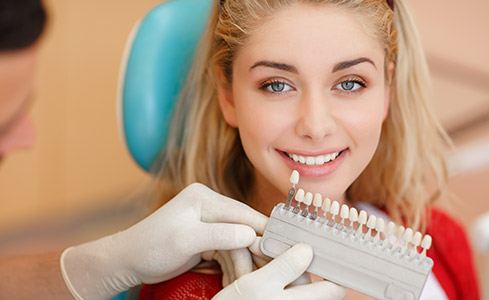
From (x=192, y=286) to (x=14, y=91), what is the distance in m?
0.49

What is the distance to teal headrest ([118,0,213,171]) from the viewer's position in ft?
4.43

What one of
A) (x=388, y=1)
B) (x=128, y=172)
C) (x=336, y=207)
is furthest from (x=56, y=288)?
(x=128, y=172)

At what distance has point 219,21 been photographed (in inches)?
47.7

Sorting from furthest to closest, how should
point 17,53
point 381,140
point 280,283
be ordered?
point 381,140 < point 280,283 < point 17,53

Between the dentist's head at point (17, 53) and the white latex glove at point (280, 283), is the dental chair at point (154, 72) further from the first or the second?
the dentist's head at point (17, 53)

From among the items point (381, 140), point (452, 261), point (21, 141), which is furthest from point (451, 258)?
point (21, 141)

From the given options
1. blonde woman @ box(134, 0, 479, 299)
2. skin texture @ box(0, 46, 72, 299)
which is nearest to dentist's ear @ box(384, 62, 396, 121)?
blonde woman @ box(134, 0, 479, 299)

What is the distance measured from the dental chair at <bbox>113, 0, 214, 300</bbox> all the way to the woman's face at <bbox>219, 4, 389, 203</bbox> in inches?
9.6

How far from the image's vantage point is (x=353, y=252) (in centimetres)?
99

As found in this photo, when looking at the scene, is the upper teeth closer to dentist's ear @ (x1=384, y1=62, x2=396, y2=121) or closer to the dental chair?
dentist's ear @ (x1=384, y1=62, x2=396, y2=121)

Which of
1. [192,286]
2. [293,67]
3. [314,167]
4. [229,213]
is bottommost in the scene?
[192,286]

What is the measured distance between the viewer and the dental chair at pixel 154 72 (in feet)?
4.43

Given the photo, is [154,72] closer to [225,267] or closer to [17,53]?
[225,267]

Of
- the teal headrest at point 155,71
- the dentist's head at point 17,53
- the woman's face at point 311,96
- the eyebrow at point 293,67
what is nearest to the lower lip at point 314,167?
the woman's face at point 311,96
